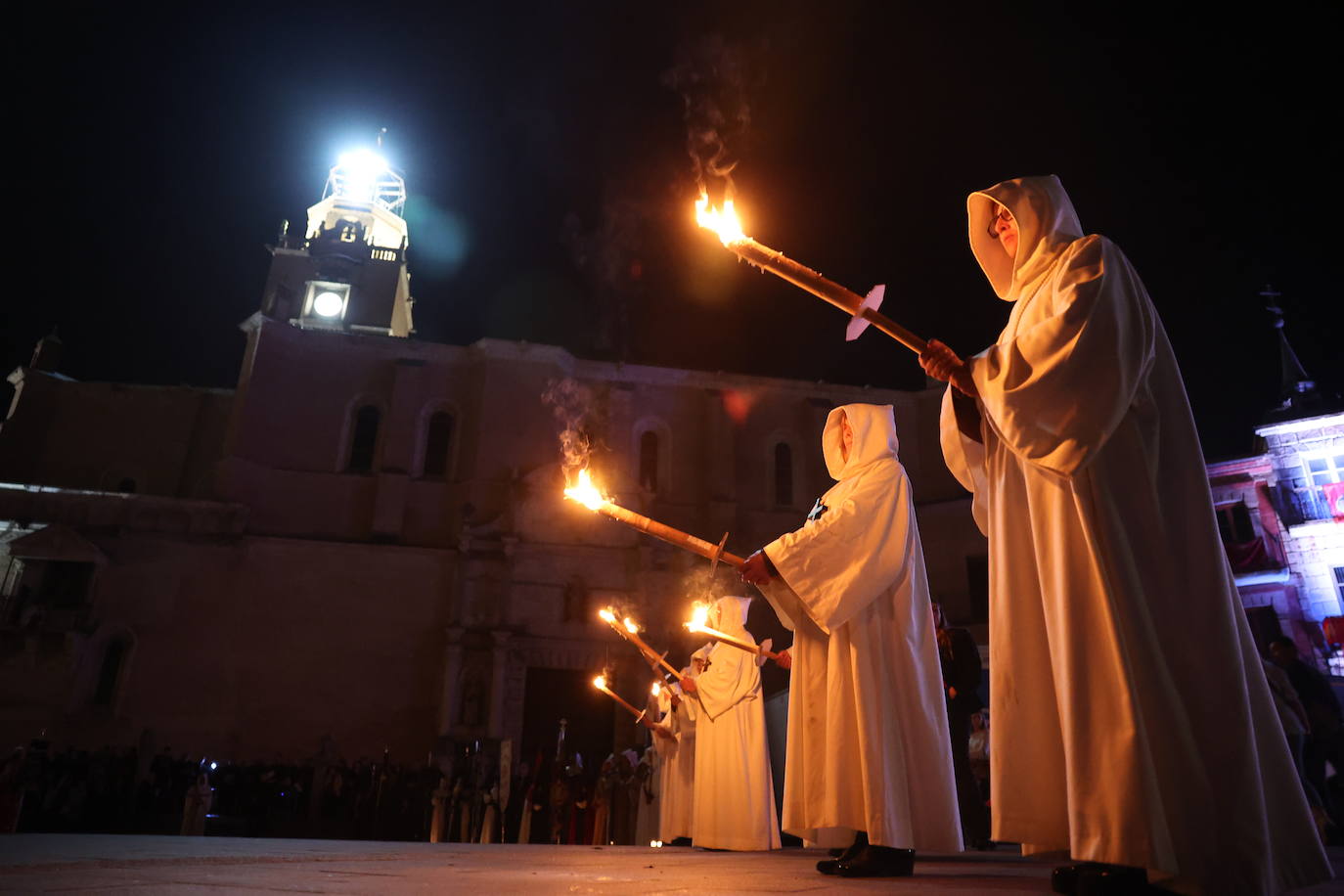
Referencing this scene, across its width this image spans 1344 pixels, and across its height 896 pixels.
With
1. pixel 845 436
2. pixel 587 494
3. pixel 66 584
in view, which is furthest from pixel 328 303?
pixel 845 436

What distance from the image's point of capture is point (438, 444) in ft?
85.6

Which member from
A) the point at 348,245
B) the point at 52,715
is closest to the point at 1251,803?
the point at 52,715

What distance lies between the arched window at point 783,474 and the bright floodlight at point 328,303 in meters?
18.4

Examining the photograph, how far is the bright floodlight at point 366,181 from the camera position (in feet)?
137

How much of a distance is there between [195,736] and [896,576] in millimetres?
21263

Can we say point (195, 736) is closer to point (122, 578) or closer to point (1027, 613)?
point (122, 578)

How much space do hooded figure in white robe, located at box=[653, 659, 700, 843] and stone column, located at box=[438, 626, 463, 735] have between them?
11.2 metres

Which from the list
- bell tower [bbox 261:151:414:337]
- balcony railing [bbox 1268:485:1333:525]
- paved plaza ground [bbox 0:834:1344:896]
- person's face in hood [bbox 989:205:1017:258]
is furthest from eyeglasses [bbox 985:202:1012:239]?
bell tower [bbox 261:151:414:337]

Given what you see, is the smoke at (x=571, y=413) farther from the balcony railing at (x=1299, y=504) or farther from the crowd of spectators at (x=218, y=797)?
the balcony railing at (x=1299, y=504)

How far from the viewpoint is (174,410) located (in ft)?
Answer: 89.5

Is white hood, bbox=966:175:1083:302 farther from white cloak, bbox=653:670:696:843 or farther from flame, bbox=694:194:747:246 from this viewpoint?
white cloak, bbox=653:670:696:843

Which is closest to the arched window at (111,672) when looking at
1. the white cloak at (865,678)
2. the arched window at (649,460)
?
the arched window at (649,460)

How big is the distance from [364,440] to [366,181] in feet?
74.9

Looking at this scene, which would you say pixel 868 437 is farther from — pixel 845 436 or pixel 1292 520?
pixel 1292 520
